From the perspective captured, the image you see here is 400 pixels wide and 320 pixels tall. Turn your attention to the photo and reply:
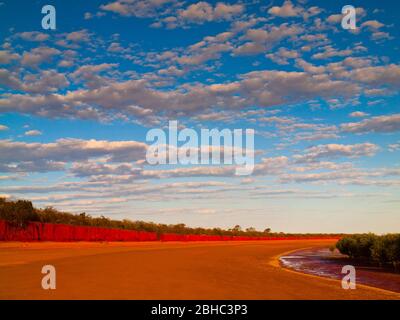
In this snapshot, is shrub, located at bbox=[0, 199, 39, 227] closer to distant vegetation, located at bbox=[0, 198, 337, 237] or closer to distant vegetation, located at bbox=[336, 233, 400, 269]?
distant vegetation, located at bbox=[0, 198, 337, 237]

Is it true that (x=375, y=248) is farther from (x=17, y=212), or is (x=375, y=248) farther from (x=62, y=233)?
(x=62, y=233)

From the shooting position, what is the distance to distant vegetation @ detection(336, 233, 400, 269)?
21594 millimetres

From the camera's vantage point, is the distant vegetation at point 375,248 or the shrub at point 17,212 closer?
the distant vegetation at point 375,248

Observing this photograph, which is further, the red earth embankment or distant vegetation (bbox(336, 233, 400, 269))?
the red earth embankment

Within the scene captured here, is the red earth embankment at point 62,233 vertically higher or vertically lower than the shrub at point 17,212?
lower

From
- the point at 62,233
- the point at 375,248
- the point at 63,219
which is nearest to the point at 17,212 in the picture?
the point at 62,233

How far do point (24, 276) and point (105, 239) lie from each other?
127 ft

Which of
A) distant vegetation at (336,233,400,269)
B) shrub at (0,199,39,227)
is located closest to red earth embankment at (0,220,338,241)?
shrub at (0,199,39,227)

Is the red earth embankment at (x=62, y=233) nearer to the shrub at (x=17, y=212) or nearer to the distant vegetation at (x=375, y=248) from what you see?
the shrub at (x=17, y=212)

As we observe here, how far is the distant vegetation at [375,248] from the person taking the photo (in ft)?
70.8

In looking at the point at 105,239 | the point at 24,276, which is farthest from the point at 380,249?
the point at 105,239

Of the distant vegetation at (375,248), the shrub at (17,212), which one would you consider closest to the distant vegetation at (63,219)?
the shrub at (17,212)

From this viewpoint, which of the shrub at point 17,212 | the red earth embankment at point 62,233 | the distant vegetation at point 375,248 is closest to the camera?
the distant vegetation at point 375,248
